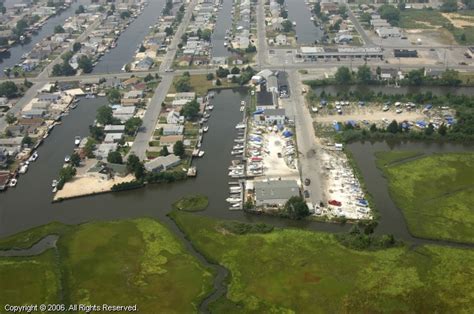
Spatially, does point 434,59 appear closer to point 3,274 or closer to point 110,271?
point 110,271

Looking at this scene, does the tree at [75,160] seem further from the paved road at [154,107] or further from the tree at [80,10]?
the tree at [80,10]

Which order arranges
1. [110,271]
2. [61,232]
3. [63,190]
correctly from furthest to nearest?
1. [63,190]
2. [61,232]
3. [110,271]

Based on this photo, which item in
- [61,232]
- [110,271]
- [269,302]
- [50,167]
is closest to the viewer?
[269,302]

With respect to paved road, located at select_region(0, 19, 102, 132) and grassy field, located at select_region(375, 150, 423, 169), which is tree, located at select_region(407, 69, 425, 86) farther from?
paved road, located at select_region(0, 19, 102, 132)

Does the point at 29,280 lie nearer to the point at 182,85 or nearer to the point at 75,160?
the point at 75,160

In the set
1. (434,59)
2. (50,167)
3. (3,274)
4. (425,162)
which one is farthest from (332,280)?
(434,59)

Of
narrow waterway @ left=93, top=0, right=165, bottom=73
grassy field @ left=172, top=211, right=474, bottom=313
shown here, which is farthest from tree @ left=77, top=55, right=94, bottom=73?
grassy field @ left=172, top=211, right=474, bottom=313
